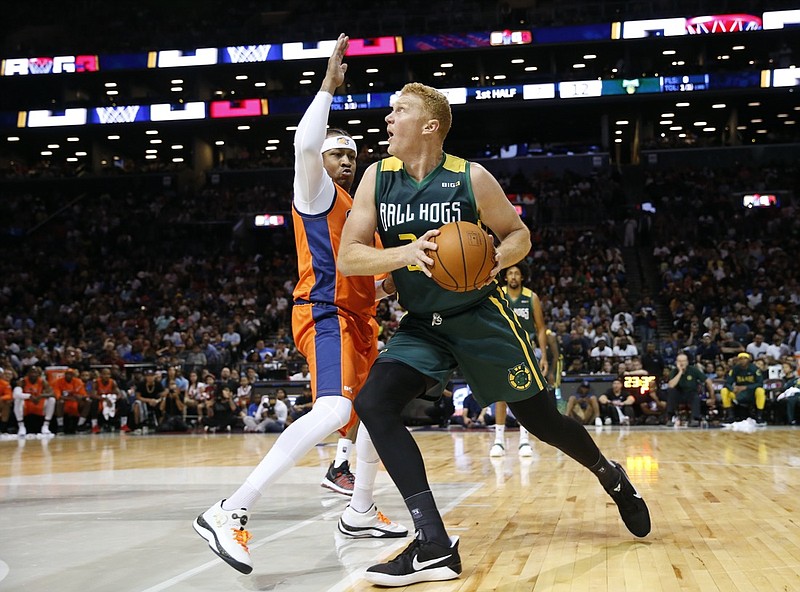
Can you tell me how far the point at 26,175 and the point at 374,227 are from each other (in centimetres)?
3749

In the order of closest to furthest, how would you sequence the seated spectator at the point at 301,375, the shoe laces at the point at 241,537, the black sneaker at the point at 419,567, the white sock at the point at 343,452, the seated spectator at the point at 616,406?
the black sneaker at the point at 419,567 → the shoe laces at the point at 241,537 → the white sock at the point at 343,452 → the seated spectator at the point at 616,406 → the seated spectator at the point at 301,375

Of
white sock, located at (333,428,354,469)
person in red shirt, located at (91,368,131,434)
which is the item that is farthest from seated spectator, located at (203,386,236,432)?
white sock, located at (333,428,354,469)

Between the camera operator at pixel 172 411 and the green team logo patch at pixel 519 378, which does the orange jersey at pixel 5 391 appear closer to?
the camera operator at pixel 172 411

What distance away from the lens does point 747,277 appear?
78.0 feet

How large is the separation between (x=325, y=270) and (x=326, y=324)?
0.29 meters

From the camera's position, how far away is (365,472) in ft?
15.8

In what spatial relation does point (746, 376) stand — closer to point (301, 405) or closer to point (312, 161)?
point (301, 405)

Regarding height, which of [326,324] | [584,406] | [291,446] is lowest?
[584,406]

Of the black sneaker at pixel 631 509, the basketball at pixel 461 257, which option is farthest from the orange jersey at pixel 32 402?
the basketball at pixel 461 257

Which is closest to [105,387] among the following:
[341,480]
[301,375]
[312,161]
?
[301,375]

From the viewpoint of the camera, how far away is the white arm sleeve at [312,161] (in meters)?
4.26

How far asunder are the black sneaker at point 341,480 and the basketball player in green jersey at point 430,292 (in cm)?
202

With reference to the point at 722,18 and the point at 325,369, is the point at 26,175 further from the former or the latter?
the point at 325,369

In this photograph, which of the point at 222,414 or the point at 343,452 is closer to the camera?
the point at 343,452
